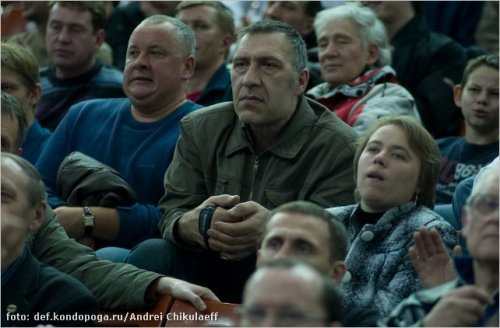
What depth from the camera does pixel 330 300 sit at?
3.73m

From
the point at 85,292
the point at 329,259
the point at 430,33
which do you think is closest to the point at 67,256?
the point at 85,292

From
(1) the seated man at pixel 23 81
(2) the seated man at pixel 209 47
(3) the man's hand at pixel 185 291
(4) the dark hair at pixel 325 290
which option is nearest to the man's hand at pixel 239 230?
(3) the man's hand at pixel 185 291

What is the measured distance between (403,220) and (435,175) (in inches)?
11.6

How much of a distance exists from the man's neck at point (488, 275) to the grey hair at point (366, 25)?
→ 10.4ft

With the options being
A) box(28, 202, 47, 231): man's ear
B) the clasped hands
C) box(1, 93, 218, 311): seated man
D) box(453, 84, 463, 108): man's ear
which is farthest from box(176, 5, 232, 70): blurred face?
box(28, 202, 47, 231): man's ear

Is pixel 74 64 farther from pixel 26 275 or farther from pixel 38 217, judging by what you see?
pixel 26 275

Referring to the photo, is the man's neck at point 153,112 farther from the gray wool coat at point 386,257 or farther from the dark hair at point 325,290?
the dark hair at point 325,290

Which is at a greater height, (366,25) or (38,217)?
(366,25)

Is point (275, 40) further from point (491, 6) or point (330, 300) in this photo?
point (491, 6)

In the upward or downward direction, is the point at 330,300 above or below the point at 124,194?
above

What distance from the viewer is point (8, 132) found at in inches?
229

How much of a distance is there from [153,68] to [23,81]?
0.70m

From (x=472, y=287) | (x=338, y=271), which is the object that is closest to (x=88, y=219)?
(x=338, y=271)

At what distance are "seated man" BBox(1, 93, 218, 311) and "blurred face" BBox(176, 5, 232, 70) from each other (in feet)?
7.74
